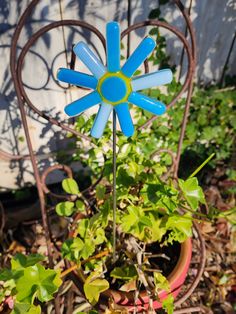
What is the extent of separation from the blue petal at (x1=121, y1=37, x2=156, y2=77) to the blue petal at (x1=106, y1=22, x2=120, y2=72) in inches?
0.8

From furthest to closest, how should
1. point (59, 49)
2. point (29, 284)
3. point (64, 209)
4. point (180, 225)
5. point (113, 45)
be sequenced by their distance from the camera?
point (59, 49), point (64, 209), point (180, 225), point (29, 284), point (113, 45)

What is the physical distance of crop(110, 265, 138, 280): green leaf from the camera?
110 centimetres

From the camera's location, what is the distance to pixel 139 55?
743 mm

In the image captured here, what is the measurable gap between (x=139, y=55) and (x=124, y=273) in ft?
2.23

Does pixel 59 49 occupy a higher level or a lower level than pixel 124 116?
higher

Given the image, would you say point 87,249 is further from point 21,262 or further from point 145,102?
point 145,102

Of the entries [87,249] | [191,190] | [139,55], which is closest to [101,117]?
[139,55]

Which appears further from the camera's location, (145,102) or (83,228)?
(83,228)

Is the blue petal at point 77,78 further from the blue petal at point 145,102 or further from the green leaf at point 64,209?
the green leaf at point 64,209

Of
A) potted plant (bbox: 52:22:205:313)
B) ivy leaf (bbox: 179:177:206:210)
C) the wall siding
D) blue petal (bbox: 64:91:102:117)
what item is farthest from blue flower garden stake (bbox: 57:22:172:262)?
the wall siding

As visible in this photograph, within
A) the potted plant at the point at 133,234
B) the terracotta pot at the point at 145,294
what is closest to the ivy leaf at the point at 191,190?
the potted plant at the point at 133,234

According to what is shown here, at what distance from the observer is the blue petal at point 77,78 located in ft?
2.53

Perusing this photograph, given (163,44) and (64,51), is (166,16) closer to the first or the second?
(163,44)

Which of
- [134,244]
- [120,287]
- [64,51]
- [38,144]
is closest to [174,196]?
[134,244]
